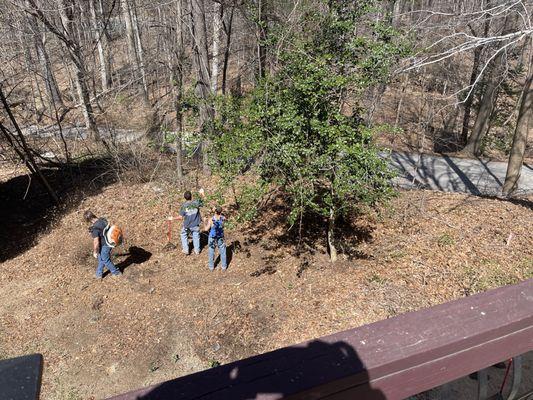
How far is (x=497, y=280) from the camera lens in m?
7.60

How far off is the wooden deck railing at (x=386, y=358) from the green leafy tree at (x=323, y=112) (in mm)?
5122

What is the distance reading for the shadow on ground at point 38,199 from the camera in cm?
1115

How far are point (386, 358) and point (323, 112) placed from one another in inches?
233

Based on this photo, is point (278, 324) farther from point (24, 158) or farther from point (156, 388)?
point (24, 158)

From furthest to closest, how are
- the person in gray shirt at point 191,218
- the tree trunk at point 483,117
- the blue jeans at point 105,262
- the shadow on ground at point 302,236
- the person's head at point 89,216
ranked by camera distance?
the tree trunk at point 483,117 < the shadow on ground at point 302,236 < the person in gray shirt at point 191,218 < the blue jeans at point 105,262 < the person's head at point 89,216

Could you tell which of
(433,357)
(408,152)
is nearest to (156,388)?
(433,357)

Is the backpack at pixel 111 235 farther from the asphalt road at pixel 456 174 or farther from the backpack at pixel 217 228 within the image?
the asphalt road at pixel 456 174

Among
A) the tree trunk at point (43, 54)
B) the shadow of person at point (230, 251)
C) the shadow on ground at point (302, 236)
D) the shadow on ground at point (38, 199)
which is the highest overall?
the tree trunk at point (43, 54)

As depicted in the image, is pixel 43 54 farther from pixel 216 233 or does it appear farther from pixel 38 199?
pixel 216 233

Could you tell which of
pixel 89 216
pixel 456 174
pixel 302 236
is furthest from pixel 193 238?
pixel 456 174

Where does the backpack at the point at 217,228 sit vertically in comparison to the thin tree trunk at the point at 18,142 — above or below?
below

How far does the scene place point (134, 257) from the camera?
9.73 metres

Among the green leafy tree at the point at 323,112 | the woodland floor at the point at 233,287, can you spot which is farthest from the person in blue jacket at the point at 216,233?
the green leafy tree at the point at 323,112

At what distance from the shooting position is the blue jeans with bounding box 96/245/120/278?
27.6ft
